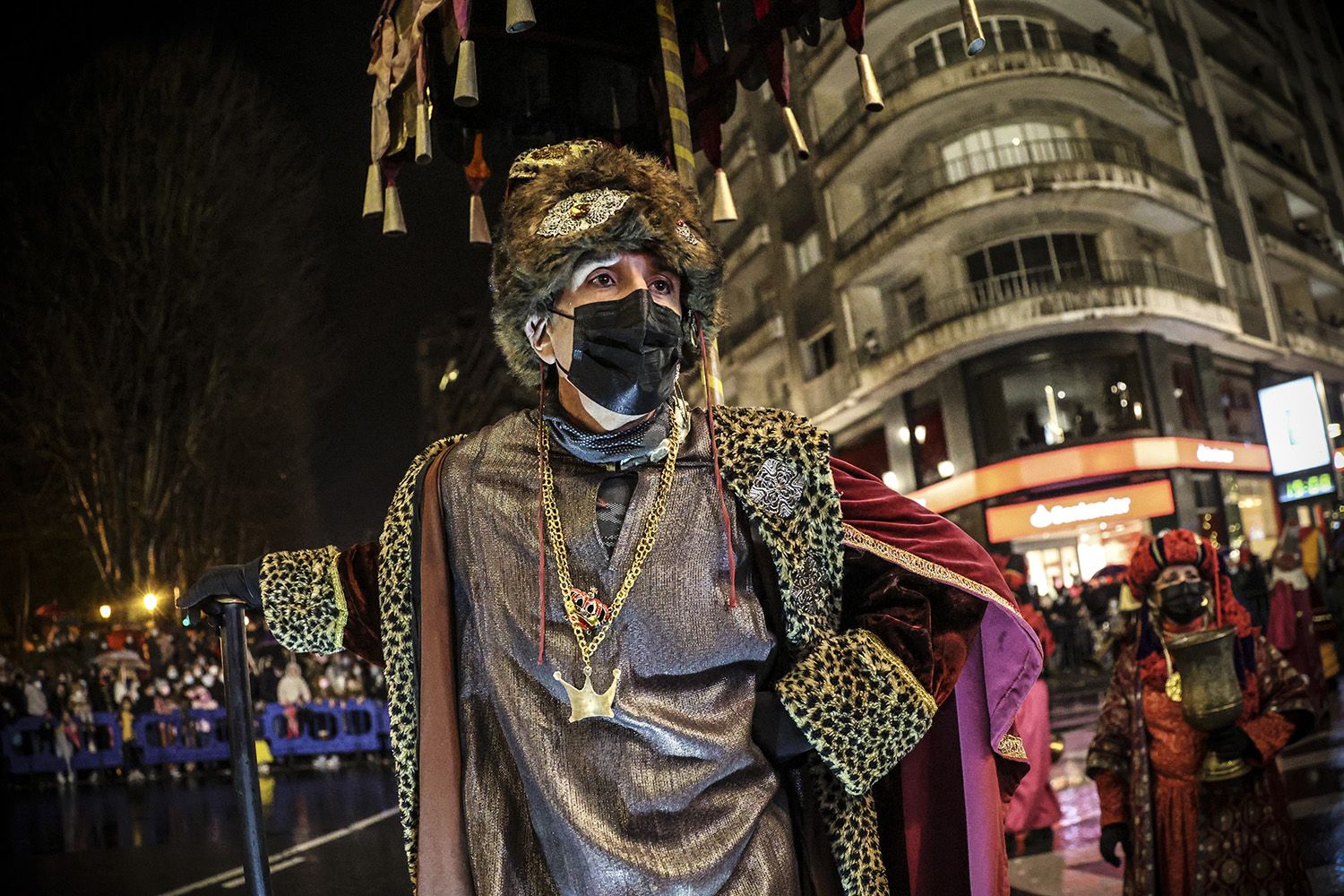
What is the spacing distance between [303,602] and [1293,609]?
32.6 feet

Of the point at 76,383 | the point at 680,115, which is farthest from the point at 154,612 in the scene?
the point at 680,115

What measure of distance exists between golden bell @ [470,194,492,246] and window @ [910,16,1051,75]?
442cm

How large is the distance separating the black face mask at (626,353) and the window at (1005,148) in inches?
313

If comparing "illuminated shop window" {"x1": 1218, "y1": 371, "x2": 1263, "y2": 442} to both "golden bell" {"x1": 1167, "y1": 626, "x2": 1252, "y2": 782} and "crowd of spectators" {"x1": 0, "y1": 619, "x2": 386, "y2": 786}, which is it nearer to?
"golden bell" {"x1": 1167, "y1": 626, "x2": 1252, "y2": 782}

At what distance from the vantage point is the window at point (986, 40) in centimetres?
745

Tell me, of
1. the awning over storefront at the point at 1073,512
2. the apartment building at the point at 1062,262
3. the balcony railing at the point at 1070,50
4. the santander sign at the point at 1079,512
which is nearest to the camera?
the balcony railing at the point at 1070,50

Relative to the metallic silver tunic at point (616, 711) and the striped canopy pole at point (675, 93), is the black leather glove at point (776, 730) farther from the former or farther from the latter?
the striped canopy pole at point (675, 93)

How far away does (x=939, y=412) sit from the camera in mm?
11141

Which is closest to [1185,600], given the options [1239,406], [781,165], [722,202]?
[722,202]

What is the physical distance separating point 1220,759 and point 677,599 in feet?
9.87

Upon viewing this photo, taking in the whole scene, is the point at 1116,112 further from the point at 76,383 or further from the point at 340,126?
the point at 76,383

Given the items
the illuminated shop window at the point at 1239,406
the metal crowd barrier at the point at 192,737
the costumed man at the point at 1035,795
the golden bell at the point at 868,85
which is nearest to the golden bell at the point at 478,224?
the golden bell at the point at 868,85

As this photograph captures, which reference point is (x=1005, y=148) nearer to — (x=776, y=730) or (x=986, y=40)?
(x=986, y=40)

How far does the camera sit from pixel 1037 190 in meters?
9.66
